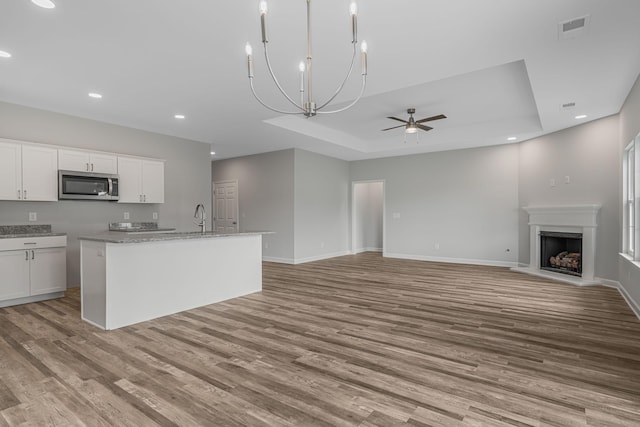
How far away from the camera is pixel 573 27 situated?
109 inches

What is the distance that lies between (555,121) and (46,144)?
25.4 ft

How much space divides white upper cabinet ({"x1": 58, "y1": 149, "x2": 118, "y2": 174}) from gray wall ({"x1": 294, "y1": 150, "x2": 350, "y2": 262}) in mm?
3626

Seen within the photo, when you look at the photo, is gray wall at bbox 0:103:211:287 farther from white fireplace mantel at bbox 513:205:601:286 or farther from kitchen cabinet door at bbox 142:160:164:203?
white fireplace mantel at bbox 513:205:601:286

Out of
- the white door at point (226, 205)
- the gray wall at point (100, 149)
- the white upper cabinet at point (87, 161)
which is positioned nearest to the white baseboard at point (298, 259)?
the white door at point (226, 205)

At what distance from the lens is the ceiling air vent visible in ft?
8.78

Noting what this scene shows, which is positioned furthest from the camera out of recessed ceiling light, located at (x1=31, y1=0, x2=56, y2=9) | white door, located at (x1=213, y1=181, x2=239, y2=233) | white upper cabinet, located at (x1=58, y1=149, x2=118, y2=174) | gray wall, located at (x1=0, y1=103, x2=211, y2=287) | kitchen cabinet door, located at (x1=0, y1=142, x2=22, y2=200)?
white door, located at (x1=213, y1=181, x2=239, y2=233)

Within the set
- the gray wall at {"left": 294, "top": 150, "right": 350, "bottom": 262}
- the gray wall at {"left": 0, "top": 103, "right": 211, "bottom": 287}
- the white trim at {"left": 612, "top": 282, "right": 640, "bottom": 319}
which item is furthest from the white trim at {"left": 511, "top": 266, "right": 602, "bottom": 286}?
the gray wall at {"left": 0, "top": 103, "right": 211, "bottom": 287}

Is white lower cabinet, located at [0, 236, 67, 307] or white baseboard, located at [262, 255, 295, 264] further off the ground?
white lower cabinet, located at [0, 236, 67, 307]

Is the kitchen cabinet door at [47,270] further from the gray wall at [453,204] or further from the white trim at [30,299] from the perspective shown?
the gray wall at [453,204]

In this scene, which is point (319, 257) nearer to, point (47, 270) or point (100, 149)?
point (100, 149)

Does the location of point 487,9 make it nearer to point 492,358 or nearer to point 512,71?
point 512,71

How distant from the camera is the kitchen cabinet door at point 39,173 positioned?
454 cm

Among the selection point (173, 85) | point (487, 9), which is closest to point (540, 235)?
point (487, 9)

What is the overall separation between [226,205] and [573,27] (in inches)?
312
